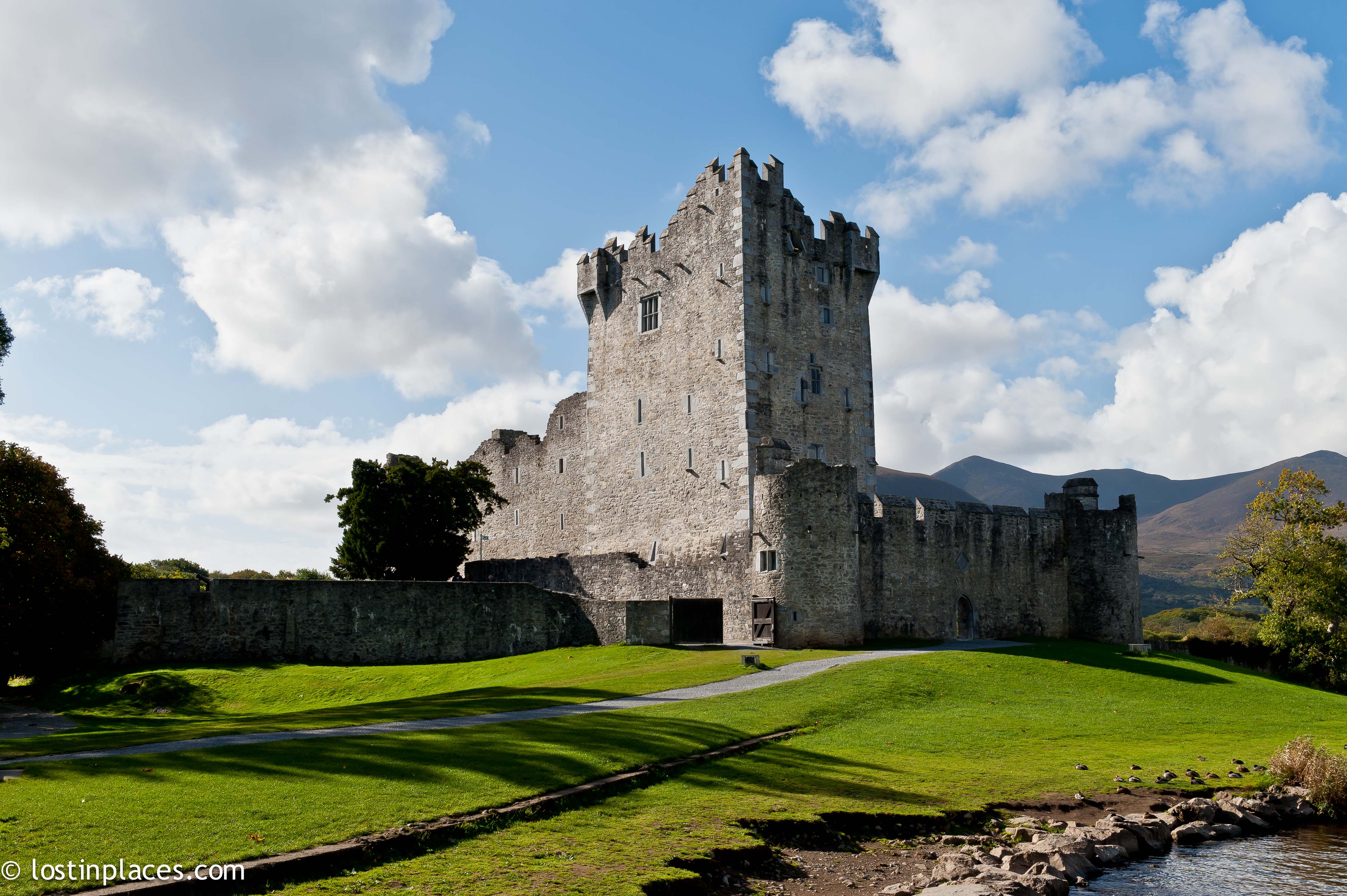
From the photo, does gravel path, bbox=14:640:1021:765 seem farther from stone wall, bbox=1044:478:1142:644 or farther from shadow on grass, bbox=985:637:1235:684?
stone wall, bbox=1044:478:1142:644

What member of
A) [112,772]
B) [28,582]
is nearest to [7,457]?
[28,582]

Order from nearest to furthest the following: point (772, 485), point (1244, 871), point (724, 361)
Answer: point (1244, 871) < point (772, 485) < point (724, 361)

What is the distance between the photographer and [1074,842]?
570 inches

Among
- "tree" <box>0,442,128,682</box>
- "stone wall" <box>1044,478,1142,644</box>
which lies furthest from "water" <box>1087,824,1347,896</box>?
"tree" <box>0,442,128,682</box>

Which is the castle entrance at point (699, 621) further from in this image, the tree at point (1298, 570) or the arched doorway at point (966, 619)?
the tree at point (1298, 570)

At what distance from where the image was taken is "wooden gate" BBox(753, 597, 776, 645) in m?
34.5

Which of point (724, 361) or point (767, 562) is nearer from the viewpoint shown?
point (767, 562)

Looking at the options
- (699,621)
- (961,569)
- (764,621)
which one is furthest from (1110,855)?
(961,569)

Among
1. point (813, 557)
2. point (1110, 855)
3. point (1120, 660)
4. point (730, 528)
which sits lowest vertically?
point (1110, 855)

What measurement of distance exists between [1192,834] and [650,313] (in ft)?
109

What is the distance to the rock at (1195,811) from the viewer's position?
1681 centimetres

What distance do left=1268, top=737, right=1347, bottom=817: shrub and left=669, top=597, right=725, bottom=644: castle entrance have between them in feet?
66.5

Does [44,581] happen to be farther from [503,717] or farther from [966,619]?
[966,619]

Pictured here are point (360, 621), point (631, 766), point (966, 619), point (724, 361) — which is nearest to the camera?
point (631, 766)
